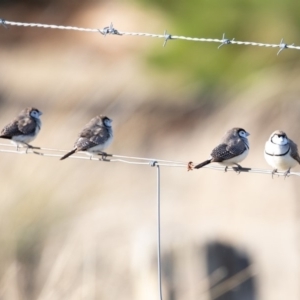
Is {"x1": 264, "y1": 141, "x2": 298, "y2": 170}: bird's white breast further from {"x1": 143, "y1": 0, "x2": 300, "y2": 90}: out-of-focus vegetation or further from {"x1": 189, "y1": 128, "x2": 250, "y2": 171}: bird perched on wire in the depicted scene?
{"x1": 143, "y1": 0, "x2": 300, "y2": 90}: out-of-focus vegetation

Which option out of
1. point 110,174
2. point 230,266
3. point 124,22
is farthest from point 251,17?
point 230,266

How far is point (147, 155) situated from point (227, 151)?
3.98 meters

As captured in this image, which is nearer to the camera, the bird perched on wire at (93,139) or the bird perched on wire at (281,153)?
the bird perched on wire at (281,153)

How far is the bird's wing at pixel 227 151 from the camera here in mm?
5543

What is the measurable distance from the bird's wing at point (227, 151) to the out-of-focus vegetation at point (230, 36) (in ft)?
14.9

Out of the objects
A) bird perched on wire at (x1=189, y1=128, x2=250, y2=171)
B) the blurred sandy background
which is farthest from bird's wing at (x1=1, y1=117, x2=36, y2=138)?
the blurred sandy background

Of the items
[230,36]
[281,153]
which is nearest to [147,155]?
[230,36]

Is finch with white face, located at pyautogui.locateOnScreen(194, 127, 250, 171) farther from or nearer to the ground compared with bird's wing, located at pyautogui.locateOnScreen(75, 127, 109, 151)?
nearer to the ground

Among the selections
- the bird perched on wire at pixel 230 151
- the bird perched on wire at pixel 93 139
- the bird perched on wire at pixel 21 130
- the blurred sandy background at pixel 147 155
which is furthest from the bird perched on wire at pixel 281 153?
the blurred sandy background at pixel 147 155

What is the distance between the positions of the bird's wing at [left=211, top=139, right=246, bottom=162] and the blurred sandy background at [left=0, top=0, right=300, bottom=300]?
277cm

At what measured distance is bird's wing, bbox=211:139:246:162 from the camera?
18.2ft

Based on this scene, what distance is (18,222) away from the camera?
874 centimetres

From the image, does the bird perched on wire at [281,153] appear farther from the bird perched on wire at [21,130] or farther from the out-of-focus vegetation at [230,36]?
the out-of-focus vegetation at [230,36]

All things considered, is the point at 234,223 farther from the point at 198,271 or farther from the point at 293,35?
the point at 293,35
